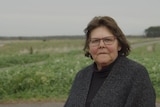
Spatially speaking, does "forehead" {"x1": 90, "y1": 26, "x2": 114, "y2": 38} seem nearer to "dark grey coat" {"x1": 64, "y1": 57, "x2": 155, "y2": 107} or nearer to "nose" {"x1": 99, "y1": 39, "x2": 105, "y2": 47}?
"nose" {"x1": 99, "y1": 39, "x2": 105, "y2": 47}

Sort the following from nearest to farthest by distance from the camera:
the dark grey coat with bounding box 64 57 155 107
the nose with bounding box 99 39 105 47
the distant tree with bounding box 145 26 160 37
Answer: the dark grey coat with bounding box 64 57 155 107 < the nose with bounding box 99 39 105 47 < the distant tree with bounding box 145 26 160 37

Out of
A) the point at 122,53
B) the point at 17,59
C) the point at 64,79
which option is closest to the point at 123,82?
the point at 122,53

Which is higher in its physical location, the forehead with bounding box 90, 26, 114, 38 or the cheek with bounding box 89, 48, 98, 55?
the forehead with bounding box 90, 26, 114, 38

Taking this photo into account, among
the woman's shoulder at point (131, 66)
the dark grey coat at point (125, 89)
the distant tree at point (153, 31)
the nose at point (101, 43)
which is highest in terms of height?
the nose at point (101, 43)

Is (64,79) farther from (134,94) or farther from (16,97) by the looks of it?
(134,94)

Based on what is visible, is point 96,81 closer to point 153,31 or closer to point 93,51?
point 93,51

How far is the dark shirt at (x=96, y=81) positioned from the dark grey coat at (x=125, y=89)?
37 millimetres

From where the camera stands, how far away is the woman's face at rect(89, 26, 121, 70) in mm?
2836

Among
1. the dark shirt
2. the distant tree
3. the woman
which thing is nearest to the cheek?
the woman

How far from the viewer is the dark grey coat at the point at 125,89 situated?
2.69 meters

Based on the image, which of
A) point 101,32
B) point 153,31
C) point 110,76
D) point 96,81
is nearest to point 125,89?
point 110,76

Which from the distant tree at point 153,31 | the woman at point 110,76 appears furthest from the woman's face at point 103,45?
the distant tree at point 153,31

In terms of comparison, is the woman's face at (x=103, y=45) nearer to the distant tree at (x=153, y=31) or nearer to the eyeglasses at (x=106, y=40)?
the eyeglasses at (x=106, y=40)

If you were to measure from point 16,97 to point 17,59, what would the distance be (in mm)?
15585
